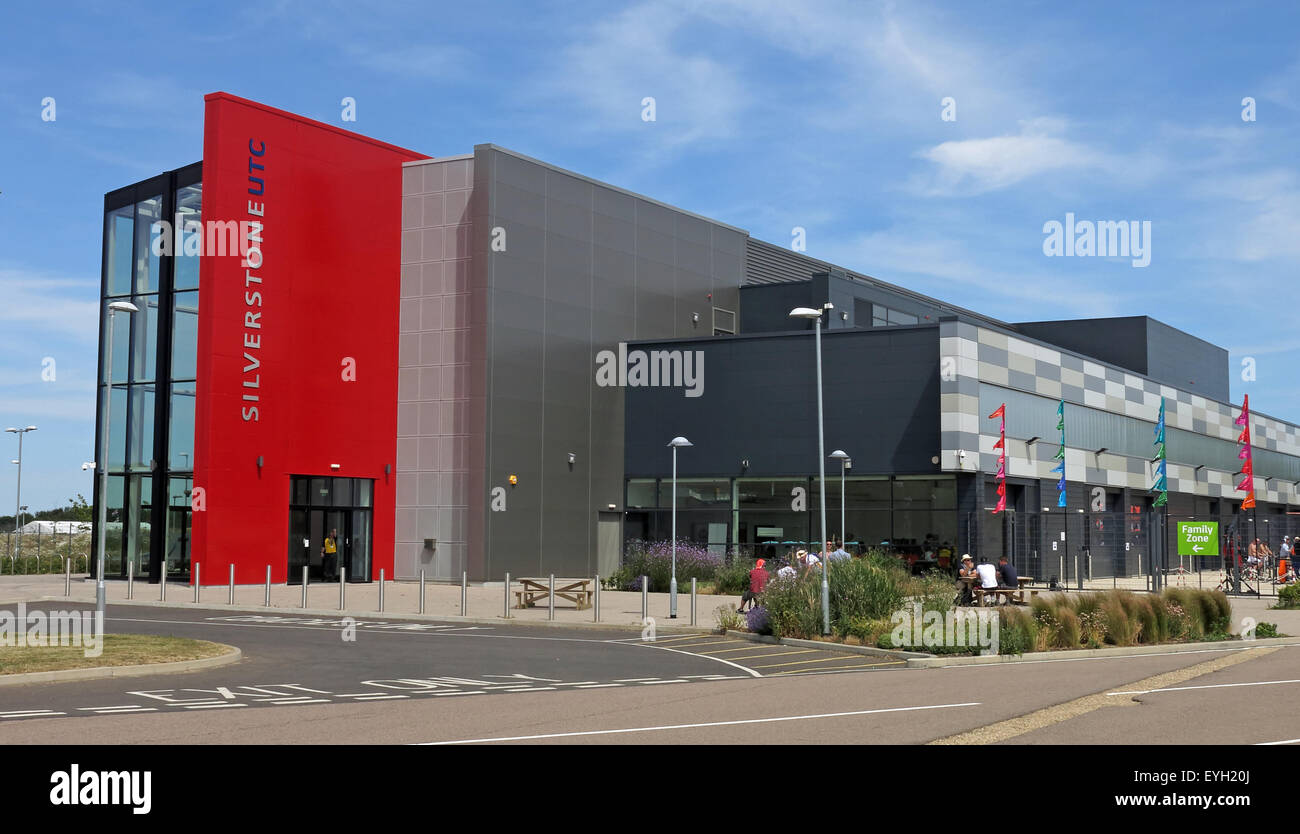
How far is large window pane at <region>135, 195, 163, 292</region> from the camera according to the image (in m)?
38.5

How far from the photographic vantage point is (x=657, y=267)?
46.8 meters

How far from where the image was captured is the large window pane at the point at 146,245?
38.5m

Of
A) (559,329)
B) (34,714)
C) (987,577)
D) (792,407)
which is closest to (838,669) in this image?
(34,714)

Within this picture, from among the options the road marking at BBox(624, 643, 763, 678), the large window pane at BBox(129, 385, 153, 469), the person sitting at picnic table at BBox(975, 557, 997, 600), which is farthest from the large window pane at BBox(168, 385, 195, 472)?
the person sitting at picnic table at BBox(975, 557, 997, 600)

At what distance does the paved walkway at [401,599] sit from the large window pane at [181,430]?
145 inches

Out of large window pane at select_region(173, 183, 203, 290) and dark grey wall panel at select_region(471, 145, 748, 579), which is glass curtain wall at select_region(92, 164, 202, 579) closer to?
large window pane at select_region(173, 183, 203, 290)

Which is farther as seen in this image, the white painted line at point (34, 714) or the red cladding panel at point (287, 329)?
the red cladding panel at point (287, 329)

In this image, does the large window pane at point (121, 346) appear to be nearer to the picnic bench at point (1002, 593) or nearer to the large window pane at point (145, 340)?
the large window pane at point (145, 340)

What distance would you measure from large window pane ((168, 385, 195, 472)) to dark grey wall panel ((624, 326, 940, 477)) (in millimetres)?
15866

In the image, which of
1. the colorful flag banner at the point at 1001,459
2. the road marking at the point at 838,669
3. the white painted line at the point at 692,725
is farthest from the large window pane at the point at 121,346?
the white painted line at the point at 692,725

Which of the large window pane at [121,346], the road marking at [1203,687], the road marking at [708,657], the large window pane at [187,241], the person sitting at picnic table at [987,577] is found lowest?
the road marking at [708,657]

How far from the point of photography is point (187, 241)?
3725 cm
